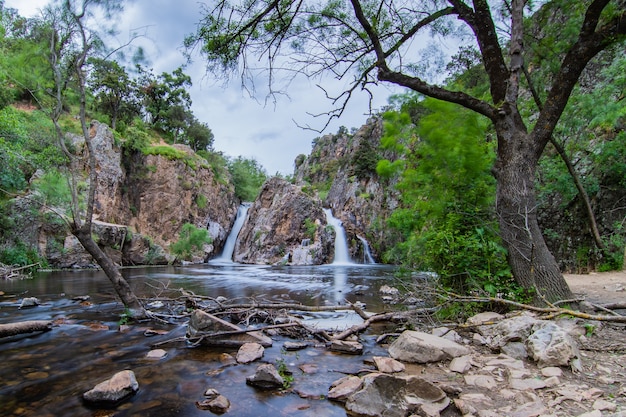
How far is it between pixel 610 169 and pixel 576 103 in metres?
2.83

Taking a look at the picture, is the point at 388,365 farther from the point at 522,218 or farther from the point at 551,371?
the point at 522,218

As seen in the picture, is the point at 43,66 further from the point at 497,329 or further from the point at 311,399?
the point at 497,329

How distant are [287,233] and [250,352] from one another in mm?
30747

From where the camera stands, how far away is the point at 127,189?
32812 mm

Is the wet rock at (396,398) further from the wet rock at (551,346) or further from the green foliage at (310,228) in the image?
the green foliage at (310,228)

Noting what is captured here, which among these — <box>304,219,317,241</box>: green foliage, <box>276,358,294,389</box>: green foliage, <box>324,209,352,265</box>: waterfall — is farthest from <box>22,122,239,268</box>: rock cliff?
<box>276,358,294,389</box>: green foliage

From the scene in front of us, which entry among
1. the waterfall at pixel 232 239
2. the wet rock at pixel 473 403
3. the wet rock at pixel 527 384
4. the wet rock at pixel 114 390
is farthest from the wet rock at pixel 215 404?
the waterfall at pixel 232 239

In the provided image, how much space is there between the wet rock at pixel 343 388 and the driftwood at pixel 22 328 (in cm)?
540

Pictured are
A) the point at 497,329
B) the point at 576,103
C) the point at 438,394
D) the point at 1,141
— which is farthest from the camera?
the point at 1,141

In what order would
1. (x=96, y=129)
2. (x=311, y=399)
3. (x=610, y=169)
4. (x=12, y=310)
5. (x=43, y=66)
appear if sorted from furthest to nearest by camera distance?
1. (x=96, y=129)
2. (x=610, y=169)
3. (x=12, y=310)
4. (x=43, y=66)
5. (x=311, y=399)

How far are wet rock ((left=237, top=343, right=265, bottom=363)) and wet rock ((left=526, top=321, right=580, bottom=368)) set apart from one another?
10.0ft

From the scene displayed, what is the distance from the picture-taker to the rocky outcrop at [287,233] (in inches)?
1281

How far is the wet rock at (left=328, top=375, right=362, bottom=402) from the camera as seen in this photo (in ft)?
9.58

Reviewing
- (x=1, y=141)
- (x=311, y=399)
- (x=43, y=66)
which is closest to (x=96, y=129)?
(x=1, y=141)
